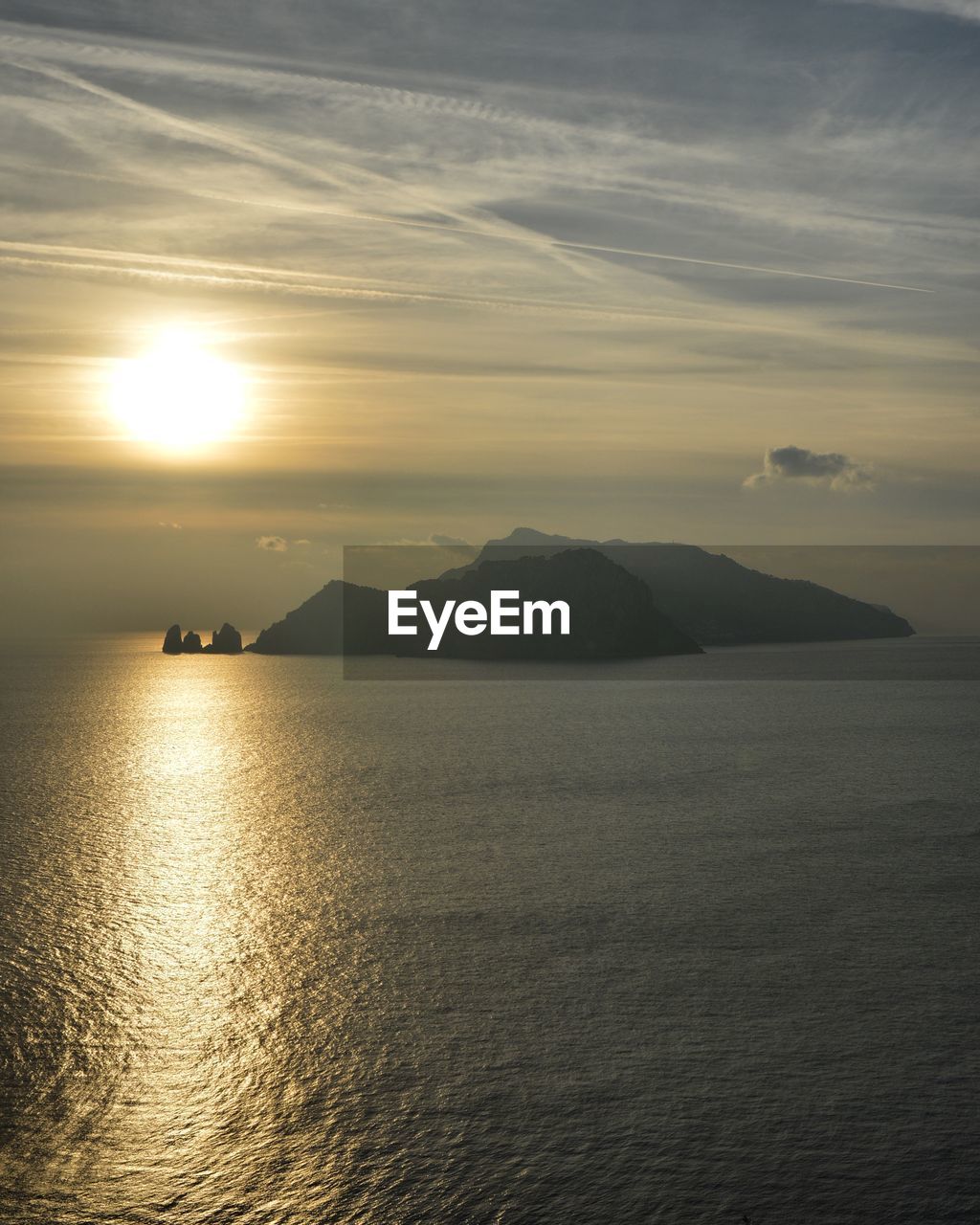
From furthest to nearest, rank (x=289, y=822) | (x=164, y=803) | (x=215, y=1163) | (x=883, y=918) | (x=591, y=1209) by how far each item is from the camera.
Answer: (x=164, y=803), (x=289, y=822), (x=883, y=918), (x=215, y=1163), (x=591, y=1209)

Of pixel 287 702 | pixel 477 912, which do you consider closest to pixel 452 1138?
pixel 477 912

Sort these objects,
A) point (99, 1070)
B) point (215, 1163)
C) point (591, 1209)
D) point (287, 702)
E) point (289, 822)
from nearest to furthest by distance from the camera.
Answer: point (591, 1209) < point (215, 1163) < point (99, 1070) < point (289, 822) < point (287, 702)

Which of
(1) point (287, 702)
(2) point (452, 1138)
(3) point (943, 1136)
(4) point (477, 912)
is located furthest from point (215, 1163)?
(1) point (287, 702)

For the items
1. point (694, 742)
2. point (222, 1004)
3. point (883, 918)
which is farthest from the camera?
point (694, 742)

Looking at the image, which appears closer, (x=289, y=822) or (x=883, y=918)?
(x=883, y=918)

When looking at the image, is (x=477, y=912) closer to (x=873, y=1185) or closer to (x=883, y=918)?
(x=883, y=918)

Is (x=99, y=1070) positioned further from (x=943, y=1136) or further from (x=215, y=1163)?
(x=943, y=1136)
